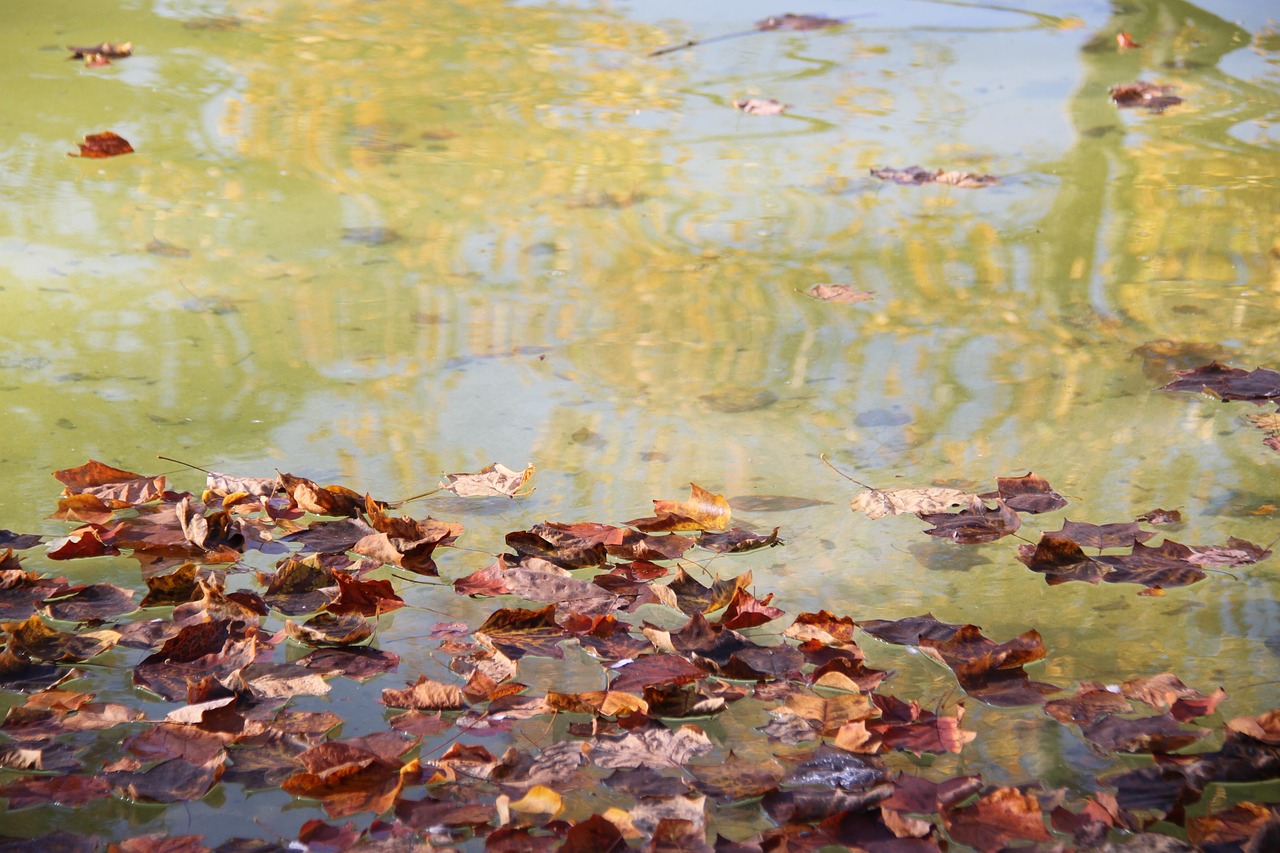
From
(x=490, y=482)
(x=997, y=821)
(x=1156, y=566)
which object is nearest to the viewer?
(x=997, y=821)

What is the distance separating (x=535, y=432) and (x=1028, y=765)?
3.29 ft

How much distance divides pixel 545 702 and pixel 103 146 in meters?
2.29

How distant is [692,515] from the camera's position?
1.64 metres

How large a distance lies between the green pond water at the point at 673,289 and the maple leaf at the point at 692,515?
0.19 feet

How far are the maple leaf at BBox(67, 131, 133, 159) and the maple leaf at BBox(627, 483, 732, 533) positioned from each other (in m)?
1.97

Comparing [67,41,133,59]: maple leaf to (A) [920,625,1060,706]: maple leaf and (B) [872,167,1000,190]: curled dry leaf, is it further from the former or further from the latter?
(A) [920,625,1060,706]: maple leaf

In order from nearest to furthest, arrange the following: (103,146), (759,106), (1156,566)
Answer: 1. (1156,566)
2. (103,146)
3. (759,106)

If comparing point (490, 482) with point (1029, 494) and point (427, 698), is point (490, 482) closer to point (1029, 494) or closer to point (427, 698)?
point (427, 698)

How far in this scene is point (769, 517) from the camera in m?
1.68

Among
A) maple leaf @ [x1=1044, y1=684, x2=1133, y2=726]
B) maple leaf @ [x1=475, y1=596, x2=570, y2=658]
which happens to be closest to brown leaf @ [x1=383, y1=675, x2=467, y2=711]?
maple leaf @ [x1=475, y1=596, x2=570, y2=658]

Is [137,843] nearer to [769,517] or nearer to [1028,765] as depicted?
[1028,765]

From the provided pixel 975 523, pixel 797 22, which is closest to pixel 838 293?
pixel 975 523

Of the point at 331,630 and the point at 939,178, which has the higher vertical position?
the point at 939,178

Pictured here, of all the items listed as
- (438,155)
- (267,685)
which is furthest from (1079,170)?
(267,685)
